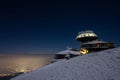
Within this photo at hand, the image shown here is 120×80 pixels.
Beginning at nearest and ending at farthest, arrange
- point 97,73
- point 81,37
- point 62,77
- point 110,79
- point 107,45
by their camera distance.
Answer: point 110,79 < point 97,73 < point 62,77 < point 107,45 < point 81,37

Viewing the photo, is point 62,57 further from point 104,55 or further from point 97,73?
point 97,73

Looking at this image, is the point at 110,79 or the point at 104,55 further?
the point at 104,55

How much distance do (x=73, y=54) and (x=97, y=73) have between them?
38014 mm

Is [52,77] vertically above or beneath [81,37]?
beneath

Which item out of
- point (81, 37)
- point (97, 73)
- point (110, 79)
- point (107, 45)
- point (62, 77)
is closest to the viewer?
point (110, 79)

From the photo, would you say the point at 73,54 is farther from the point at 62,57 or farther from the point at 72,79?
the point at 72,79

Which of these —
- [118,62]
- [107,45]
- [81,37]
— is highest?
[81,37]

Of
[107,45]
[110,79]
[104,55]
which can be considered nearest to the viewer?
[110,79]

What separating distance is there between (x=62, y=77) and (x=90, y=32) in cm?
4917

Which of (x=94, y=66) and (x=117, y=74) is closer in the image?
(x=117, y=74)

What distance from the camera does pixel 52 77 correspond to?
20.2 metres

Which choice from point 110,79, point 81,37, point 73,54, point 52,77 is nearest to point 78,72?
point 52,77

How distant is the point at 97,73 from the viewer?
17.6 metres

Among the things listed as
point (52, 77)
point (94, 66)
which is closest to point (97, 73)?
point (94, 66)
